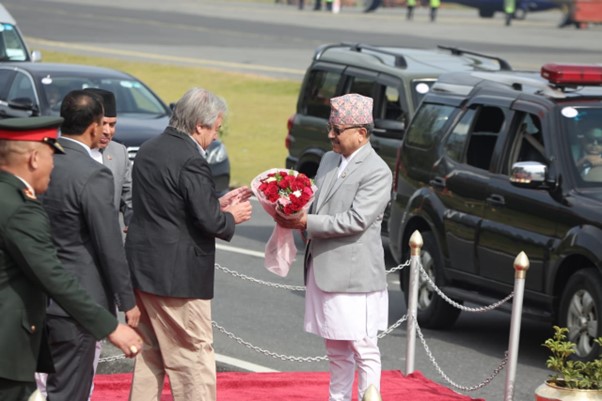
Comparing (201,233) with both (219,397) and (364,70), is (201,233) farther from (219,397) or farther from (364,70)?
(364,70)

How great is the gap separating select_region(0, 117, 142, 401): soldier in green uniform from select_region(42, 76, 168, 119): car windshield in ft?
39.6

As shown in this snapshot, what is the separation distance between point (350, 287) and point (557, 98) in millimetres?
3591

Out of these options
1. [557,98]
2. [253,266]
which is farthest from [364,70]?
[557,98]

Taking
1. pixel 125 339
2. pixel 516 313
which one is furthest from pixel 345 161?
pixel 125 339

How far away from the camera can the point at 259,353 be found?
10.4 metres

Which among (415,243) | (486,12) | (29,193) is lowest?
(486,12)

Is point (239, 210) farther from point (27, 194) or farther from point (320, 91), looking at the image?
point (320, 91)

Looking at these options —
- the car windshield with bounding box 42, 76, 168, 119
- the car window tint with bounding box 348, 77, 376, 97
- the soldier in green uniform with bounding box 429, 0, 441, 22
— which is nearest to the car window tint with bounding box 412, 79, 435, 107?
the car window tint with bounding box 348, 77, 376, 97

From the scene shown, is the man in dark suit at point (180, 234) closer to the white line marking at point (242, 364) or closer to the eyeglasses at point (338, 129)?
the eyeglasses at point (338, 129)

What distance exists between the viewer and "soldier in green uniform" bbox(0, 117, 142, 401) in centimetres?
518

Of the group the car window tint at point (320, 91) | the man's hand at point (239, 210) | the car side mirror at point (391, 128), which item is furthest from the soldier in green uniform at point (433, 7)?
the man's hand at point (239, 210)

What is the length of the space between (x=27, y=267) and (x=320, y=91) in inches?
423

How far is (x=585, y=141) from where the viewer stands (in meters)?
10.2

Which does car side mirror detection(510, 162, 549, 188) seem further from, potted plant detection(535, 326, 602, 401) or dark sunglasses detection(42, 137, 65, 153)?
dark sunglasses detection(42, 137, 65, 153)
